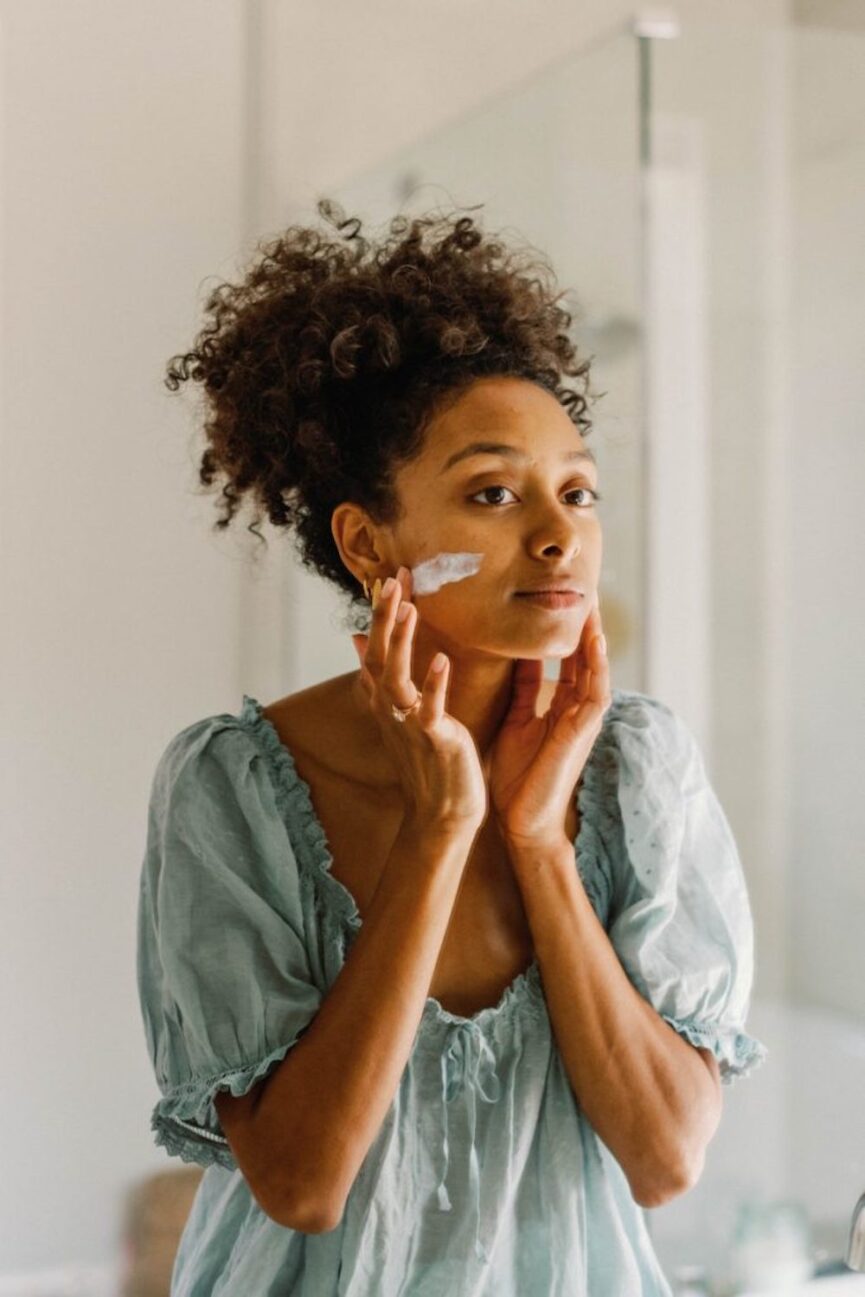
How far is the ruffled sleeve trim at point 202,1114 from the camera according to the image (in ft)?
2.84

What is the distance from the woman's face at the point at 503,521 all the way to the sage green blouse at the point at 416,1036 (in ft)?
0.48

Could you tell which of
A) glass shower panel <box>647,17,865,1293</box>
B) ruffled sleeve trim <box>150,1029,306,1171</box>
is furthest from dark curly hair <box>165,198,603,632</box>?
glass shower panel <box>647,17,865,1293</box>

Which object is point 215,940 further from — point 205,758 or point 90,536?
point 90,536

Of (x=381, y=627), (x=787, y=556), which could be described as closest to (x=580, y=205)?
(x=787, y=556)

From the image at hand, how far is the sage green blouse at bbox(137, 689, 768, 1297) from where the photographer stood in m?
0.88

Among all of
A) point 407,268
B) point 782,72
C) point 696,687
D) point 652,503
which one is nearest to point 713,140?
point 782,72

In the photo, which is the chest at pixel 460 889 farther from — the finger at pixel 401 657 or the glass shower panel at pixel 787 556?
the glass shower panel at pixel 787 556

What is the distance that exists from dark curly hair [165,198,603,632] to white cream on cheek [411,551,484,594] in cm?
5

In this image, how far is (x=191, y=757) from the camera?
95cm

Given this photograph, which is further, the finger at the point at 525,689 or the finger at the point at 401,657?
the finger at the point at 525,689

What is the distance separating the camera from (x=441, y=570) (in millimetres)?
911

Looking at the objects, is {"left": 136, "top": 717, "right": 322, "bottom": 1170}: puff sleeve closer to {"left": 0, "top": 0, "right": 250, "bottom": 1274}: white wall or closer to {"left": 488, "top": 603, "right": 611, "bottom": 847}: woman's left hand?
{"left": 488, "top": 603, "right": 611, "bottom": 847}: woman's left hand

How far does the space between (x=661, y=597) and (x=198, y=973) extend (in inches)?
30.0

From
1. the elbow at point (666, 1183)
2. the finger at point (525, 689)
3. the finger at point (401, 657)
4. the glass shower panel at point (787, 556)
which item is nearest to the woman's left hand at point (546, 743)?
the finger at point (525, 689)
